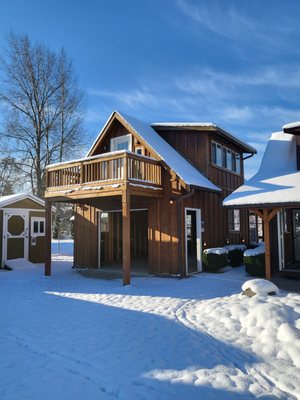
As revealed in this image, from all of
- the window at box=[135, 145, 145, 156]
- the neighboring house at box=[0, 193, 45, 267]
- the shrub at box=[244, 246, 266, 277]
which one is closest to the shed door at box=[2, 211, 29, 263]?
the neighboring house at box=[0, 193, 45, 267]

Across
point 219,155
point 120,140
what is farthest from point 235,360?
point 219,155

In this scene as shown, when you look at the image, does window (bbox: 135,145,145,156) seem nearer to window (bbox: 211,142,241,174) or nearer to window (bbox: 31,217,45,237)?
window (bbox: 211,142,241,174)

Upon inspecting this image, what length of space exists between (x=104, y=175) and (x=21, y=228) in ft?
22.0

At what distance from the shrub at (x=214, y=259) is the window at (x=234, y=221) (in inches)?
133

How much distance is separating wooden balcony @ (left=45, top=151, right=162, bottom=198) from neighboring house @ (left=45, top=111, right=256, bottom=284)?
3 centimetres

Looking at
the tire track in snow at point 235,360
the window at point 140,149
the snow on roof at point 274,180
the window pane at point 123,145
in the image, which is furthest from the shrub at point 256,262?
the window pane at point 123,145

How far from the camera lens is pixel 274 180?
10.2 metres

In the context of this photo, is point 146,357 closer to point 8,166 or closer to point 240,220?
point 240,220

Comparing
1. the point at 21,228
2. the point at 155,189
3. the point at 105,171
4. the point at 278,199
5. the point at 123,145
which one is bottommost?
the point at 21,228

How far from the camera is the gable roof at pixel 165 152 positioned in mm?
11400

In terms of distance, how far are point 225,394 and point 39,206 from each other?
1468 cm

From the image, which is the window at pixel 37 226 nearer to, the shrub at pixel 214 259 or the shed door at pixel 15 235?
the shed door at pixel 15 235

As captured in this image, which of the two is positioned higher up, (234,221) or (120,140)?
(120,140)

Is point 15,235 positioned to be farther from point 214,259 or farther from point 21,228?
point 214,259
